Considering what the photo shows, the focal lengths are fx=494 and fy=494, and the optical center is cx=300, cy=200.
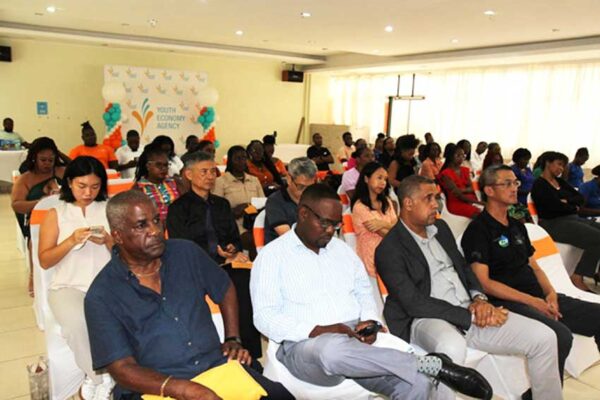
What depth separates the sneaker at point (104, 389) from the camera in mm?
2354

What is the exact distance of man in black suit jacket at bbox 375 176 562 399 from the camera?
242 centimetres

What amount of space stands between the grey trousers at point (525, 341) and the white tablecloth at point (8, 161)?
28.9 feet

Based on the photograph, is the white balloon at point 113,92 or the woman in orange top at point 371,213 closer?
the woman in orange top at point 371,213

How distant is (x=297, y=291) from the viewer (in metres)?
2.21

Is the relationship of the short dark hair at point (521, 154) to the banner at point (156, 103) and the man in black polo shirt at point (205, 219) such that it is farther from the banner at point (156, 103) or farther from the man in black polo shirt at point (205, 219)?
the banner at point (156, 103)

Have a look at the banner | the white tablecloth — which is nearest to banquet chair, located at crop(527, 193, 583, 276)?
the white tablecloth

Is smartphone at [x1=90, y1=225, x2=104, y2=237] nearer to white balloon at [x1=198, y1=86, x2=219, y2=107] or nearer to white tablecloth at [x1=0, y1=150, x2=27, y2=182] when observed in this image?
white tablecloth at [x1=0, y1=150, x2=27, y2=182]

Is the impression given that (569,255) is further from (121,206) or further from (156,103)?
(156,103)

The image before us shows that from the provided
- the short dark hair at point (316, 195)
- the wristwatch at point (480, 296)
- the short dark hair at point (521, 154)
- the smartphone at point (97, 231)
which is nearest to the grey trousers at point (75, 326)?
the smartphone at point (97, 231)

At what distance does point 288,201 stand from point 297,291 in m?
1.27

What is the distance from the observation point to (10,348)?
127 inches

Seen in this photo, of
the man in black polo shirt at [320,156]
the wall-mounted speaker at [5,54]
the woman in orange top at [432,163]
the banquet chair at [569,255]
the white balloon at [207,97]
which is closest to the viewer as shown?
the banquet chair at [569,255]

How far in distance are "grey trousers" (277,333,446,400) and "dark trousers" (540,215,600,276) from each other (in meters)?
3.23

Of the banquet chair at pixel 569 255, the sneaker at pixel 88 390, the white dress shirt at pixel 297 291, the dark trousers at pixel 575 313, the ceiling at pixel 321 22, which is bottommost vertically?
the sneaker at pixel 88 390
